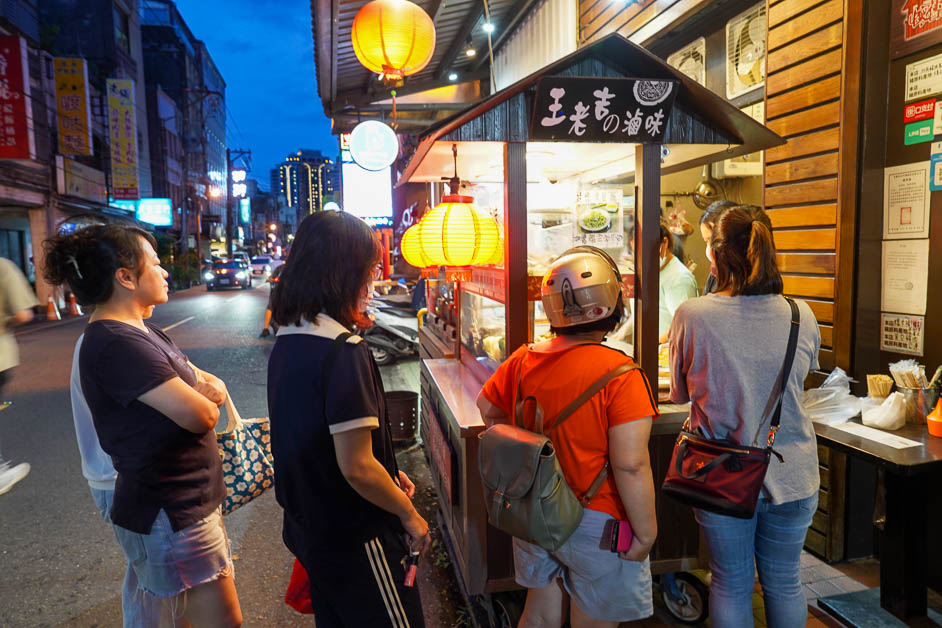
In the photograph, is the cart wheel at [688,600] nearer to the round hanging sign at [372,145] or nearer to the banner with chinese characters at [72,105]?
the round hanging sign at [372,145]

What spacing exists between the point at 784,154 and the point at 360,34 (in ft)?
14.0

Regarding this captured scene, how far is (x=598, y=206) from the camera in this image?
11.7 ft

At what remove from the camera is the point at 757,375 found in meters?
2.42

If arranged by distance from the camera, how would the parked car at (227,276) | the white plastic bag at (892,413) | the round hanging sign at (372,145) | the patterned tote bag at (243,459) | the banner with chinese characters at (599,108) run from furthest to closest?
the parked car at (227,276) < the round hanging sign at (372,145) < the banner with chinese characters at (599,108) < the white plastic bag at (892,413) < the patterned tote bag at (243,459)

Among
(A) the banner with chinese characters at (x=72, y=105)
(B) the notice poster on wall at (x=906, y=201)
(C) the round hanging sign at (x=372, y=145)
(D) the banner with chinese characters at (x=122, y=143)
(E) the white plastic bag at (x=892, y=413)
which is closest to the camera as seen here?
(E) the white plastic bag at (x=892, y=413)

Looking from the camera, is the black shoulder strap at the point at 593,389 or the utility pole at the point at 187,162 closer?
the black shoulder strap at the point at 593,389

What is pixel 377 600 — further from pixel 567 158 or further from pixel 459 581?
pixel 567 158

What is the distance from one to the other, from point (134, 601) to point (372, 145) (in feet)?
27.0

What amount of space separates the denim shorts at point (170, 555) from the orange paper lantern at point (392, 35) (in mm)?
5104

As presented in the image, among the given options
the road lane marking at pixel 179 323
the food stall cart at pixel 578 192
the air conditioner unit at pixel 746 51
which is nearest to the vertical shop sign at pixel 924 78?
the food stall cart at pixel 578 192

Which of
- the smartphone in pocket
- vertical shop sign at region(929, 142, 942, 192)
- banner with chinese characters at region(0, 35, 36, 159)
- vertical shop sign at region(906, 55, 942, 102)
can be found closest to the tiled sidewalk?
the smartphone in pocket

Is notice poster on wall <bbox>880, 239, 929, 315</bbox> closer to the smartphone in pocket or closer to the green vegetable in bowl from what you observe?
the green vegetable in bowl

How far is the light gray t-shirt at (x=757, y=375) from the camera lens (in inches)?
95.1

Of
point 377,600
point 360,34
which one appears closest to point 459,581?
point 377,600
